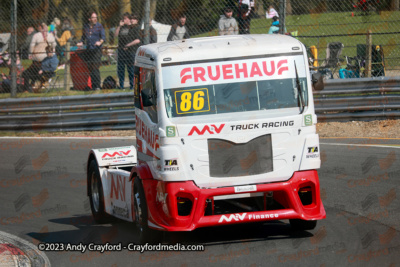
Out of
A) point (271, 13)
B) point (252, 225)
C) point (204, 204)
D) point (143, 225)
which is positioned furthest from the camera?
point (271, 13)

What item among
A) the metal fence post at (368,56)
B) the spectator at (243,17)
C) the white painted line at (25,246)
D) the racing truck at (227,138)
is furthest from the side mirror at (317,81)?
the metal fence post at (368,56)

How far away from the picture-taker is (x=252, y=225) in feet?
29.8

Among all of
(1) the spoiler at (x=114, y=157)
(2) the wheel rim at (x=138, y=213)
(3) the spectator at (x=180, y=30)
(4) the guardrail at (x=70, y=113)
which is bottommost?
(4) the guardrail at (x=70, y=113)

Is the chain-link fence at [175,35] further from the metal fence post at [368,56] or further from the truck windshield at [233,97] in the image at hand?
the truck windshield at [233,97]

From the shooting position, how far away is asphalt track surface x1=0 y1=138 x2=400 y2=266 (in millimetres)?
7566

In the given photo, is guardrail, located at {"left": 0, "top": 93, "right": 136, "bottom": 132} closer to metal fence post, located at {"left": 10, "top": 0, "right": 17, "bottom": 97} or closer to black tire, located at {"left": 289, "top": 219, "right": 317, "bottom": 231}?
metal fence post, located at {"left": 10, "top": 0, "right": 17, "bottom": 97}

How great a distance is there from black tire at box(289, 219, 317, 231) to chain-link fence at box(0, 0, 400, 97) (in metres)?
8.05

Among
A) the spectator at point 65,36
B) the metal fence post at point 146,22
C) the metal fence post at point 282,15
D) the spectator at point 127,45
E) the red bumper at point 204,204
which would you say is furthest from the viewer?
the spectator at point 65,36

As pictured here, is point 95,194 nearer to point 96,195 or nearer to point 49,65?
point 96,195

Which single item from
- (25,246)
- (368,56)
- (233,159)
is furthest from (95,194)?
(368,56)

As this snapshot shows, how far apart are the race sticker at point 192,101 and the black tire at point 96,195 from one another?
7.57ft

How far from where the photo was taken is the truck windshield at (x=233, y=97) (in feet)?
26.9

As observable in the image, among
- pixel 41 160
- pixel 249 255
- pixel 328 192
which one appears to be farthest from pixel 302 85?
pixel 41 160

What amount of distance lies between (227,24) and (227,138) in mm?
8882
